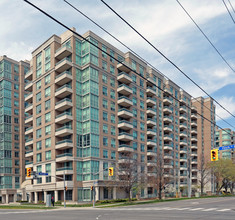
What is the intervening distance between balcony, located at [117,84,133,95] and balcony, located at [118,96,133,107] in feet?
5.15

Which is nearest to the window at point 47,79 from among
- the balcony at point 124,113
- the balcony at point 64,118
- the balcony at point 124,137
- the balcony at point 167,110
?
the balcony at point 64,118

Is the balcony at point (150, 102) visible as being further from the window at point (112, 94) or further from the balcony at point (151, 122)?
the window at point (112, 94)

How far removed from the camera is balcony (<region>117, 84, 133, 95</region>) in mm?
69812

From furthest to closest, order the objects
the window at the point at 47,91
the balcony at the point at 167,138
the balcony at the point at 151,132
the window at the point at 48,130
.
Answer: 1. the balcony at the point at 167,138
2. the balcony at the point at 151,132
3. the window at the point at 47,91
4. the window at the point at 48,130

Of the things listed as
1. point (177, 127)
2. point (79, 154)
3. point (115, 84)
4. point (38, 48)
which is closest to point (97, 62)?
point (115, 84)

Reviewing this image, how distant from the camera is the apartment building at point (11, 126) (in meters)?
82.8

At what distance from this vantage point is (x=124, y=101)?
69.4m

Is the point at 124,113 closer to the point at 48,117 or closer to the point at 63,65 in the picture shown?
the point at 48,117

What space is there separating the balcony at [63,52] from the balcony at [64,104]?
10306 millimetres

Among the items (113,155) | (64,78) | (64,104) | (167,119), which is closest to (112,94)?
(64,78)

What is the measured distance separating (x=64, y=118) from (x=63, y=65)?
37.1 ft

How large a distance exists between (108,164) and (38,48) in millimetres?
31765

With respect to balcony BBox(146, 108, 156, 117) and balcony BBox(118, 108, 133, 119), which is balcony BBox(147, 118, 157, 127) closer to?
balcony BBox(146, 108, 156, 117)

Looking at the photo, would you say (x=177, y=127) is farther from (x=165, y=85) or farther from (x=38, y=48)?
(x=38, y=48)
